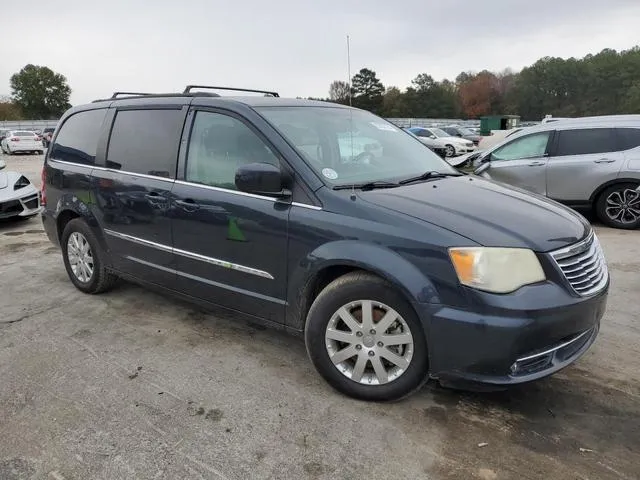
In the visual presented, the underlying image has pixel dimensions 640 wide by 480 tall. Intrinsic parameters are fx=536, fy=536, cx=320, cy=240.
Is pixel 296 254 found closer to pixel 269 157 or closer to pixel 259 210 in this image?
pixel 259 210

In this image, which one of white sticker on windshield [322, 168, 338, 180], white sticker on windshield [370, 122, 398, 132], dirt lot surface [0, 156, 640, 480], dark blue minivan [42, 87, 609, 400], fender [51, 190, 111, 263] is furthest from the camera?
fender [51, 190, 111, 263]

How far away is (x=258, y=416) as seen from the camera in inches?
116

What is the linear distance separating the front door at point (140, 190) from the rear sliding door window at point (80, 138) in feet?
0.83

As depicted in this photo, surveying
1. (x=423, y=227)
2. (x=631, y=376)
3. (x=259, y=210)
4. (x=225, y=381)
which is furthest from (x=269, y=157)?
(x=631, y=376)

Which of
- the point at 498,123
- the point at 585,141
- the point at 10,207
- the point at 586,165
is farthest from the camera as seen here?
the point at 498,123

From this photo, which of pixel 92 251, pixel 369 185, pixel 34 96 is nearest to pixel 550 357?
pixel 369 185

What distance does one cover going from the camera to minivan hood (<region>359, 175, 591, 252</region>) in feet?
9.01

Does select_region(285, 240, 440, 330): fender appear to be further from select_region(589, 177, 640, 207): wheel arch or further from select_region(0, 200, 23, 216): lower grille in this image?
select_region(0, 200, 23, 216): lower grille

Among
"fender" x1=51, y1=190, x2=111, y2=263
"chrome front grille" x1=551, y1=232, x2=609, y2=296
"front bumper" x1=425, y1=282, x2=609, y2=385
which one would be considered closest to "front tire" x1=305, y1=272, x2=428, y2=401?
"front bumper" x1=425, y1=282, x2=609, y2=385

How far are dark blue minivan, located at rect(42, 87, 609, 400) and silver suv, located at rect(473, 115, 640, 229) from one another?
4.67m

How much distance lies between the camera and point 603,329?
160 inches

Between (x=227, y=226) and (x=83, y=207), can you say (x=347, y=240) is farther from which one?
(x=83, y=207)

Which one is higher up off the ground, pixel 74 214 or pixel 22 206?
pixel 74 214

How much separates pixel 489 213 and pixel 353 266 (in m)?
0.81
